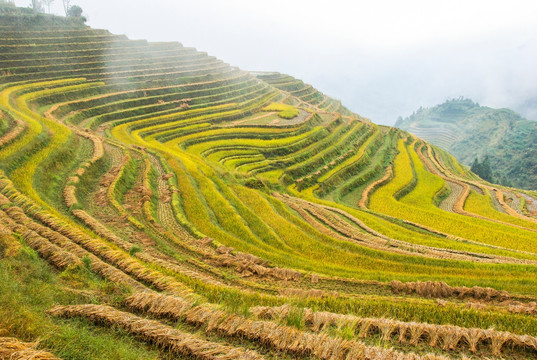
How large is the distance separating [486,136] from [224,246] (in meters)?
127

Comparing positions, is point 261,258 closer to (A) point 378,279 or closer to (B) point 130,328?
(A) point 378,279

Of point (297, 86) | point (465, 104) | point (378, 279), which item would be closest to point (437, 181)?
point (378, 279)

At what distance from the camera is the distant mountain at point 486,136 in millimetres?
74938

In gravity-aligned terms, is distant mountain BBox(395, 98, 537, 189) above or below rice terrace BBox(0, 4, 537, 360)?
above

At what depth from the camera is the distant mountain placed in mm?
74938

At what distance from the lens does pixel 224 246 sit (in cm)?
1058

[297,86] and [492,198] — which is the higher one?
[297,86]

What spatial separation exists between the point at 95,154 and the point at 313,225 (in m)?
10.8

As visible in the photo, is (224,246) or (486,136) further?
(486,136)

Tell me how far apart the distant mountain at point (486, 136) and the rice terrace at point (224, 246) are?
54960 mm

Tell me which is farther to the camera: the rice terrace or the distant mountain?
the distant mountain

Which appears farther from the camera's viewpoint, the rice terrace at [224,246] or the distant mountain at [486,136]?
the distant mountain at [486,136]

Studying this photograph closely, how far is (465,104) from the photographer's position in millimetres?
149750

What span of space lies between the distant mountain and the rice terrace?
5496 centimetres
